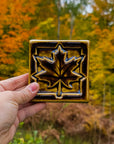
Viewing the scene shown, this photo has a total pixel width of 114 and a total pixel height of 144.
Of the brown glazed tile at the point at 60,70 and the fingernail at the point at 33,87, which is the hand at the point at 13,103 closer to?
the fingernail at the point at 33,87

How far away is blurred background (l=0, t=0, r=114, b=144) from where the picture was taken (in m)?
3.01

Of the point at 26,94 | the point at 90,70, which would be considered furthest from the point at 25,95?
the point at 90,70

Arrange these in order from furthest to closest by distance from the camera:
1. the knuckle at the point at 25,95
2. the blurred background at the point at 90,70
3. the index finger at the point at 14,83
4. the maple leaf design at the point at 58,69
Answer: the blurred background at the point at 90,70, the index finger at the point at 14,83, the maple leaf design at the point at 58,69, the knuckle at the point at 25,95

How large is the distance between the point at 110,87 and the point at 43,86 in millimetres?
2651

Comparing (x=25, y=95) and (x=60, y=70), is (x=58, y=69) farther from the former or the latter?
(x=25, y=95)

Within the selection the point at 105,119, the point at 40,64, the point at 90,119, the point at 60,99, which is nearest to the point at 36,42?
the point at 40,64

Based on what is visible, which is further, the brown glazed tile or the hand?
the brown glazed tile

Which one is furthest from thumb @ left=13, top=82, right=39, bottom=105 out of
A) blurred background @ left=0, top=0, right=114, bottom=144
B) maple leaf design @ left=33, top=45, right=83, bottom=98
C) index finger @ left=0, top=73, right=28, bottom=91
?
blurred background @ left=0, top=0, right=114, bottom=144

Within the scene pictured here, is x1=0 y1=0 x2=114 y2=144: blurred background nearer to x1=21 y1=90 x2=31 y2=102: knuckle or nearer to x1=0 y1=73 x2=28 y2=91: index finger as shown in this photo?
x1=0 y1=73 x2=28 y2=91: index finger

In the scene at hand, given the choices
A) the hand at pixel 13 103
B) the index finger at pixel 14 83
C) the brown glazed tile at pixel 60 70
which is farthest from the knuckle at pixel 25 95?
the index finger at pixel 14 83

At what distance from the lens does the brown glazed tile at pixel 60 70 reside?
1.64m

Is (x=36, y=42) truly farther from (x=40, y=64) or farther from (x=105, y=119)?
(x=105, y=119)

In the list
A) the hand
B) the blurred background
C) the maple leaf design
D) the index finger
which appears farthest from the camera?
A: the blurred background

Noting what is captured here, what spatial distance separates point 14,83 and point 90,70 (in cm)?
189
